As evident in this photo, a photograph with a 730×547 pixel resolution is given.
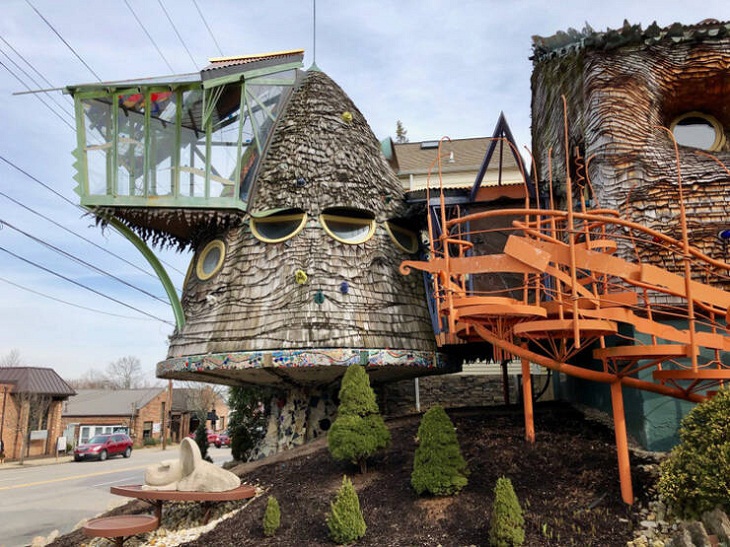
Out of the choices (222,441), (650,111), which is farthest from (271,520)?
(222,441)

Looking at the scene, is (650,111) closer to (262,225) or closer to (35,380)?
(262,225)

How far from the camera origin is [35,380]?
36.6m

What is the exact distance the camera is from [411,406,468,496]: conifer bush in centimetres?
756

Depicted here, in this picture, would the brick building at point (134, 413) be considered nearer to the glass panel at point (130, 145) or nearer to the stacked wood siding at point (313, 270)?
the stacked wood siding at point (313, 270)

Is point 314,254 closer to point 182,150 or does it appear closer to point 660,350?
point 182,150

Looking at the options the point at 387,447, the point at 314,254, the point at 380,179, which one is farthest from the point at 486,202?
the point at 387,447

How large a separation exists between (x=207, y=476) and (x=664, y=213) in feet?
28.1

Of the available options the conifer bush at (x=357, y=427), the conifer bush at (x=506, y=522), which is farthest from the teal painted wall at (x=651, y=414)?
the conifer bush at (x=357, y=427)

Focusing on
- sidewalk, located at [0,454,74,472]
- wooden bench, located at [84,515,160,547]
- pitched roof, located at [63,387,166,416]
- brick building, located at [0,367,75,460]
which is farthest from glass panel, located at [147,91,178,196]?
pitched roof, located at [63,387,166,416]

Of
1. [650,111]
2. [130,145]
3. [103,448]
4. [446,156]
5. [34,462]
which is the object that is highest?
[446,156]

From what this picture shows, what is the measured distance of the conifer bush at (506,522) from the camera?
241 inches

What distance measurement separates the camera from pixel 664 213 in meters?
10.2

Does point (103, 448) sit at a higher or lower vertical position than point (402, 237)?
lower

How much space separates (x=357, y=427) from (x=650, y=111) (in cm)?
795
